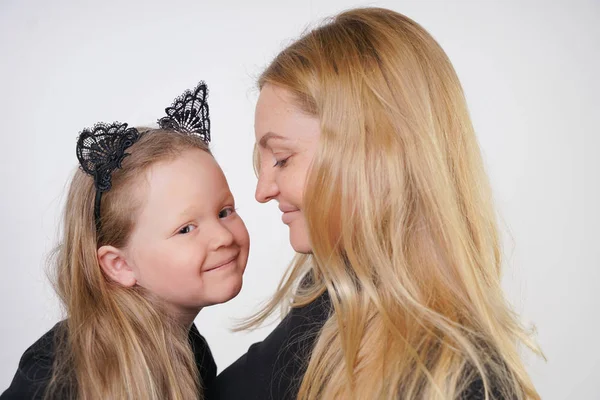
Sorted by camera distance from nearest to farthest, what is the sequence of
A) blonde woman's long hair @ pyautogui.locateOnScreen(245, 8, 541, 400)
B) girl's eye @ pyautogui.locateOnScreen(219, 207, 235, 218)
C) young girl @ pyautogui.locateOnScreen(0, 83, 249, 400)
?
blonde woman's long hair @ pyautogui.locateOnScreen(245, 8, 541, 400) → young girl @ pyautogui.locateOnScreen(0, 83, 249, 400) → girl's eye @ pyautogui.locateOnScreen(219, 207, 235, 218)

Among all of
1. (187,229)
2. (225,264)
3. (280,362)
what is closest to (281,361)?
(280,362)

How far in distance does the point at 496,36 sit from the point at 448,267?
178 cm

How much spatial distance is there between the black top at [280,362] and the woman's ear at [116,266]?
39cm

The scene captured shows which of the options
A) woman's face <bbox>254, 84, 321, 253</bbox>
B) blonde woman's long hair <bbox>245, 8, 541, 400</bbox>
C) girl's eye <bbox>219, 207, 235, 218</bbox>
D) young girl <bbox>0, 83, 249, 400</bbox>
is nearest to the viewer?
blonde woman's long hair <bbox>245, 8, 541, 400</bbox>

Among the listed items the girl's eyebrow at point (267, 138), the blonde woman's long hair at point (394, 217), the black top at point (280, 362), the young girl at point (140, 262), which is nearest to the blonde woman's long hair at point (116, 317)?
the young girl at point (140, 262)

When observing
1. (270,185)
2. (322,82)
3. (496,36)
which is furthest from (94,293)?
(496,36)

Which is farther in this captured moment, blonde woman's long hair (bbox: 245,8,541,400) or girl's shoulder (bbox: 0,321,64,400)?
girl's shoulder (bbox: 0,321,64,400)

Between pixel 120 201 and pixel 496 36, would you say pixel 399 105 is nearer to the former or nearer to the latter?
pixel 120 201

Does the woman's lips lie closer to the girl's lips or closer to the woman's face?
the woman's face

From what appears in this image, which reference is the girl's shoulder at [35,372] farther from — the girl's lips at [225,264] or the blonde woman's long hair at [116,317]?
the girl's lips at [225,264]

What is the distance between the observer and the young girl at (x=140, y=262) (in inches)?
82.1

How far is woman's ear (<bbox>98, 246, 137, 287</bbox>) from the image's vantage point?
218 cm

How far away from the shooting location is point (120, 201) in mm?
2170

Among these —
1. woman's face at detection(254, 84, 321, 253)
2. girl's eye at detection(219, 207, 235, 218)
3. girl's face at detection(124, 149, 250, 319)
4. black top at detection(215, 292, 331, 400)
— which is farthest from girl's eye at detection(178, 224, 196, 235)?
black top at detection(215, 292, 331, 400)
